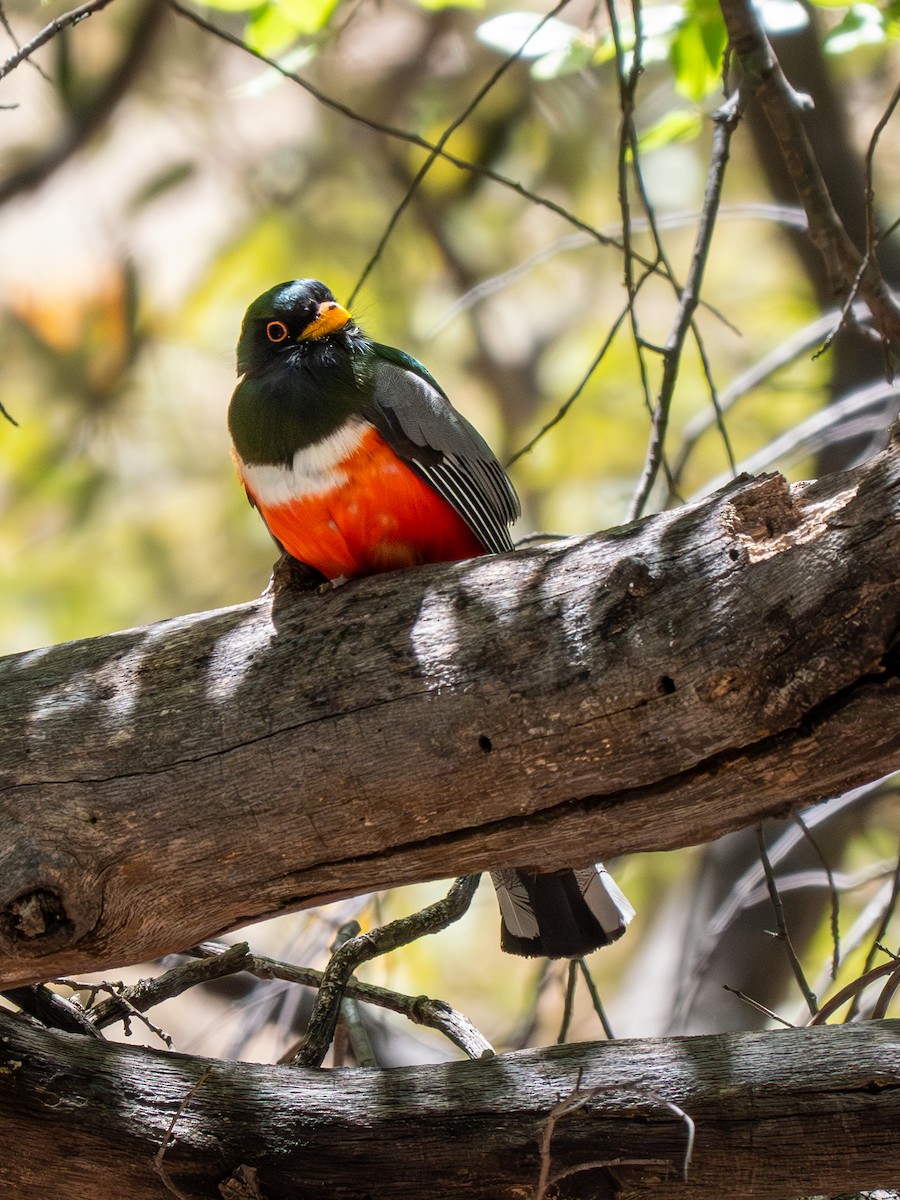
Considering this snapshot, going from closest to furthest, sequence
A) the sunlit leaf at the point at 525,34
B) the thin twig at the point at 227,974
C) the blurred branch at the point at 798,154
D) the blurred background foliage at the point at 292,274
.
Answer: the thin twig at the point at 227,974
the blurred branch at the point at 798,154
the sunlit leaf at the point at 525,34
the blurred background foliage at the point at 292,274

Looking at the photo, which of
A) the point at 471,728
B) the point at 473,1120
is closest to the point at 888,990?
the point at 473,1120

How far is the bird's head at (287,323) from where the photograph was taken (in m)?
3.38

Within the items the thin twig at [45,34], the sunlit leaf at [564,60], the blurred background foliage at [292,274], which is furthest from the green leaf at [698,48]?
the blurred background foliage at [292,274]

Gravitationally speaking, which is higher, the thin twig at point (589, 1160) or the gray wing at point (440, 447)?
the gray wing at point (440, 447)

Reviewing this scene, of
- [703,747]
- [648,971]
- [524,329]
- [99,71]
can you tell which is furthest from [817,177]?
[99,71]

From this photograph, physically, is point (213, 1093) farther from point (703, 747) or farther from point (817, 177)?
point (817, 177)

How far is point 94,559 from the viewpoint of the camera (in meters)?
9.62

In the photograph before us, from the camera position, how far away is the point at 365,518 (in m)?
3.03

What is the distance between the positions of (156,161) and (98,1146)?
8.59 meters

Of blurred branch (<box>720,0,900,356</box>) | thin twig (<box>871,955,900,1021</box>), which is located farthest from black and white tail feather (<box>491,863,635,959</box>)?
blurred branch (<box>720,0,900,356</box>)

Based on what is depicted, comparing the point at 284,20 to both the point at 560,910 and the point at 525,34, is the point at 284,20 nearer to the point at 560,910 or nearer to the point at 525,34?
the point at 525,34

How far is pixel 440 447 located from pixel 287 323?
0.65 m

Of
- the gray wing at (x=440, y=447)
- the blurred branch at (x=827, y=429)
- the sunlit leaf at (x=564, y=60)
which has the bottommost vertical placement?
the gray wing at (x=440, y=447)

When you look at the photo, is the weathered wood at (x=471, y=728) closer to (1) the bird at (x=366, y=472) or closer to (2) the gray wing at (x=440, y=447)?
(1) the bird at (x=366, y=472)
